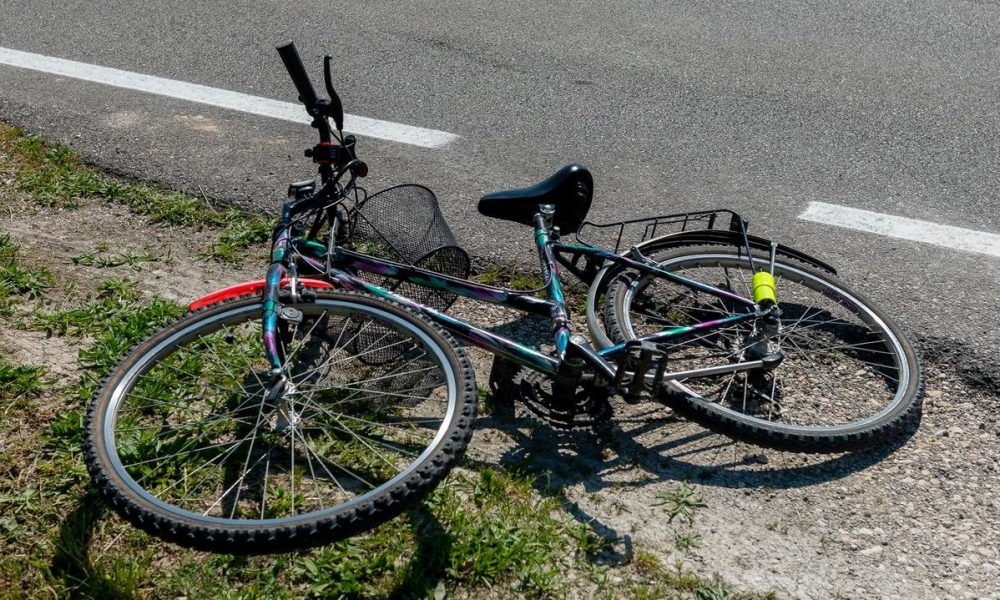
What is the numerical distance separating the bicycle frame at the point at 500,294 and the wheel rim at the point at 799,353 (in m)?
0.14

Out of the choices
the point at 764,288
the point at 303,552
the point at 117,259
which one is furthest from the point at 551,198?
the point at 117,259

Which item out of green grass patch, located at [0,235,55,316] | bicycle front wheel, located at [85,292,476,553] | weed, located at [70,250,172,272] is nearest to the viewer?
bicycle front wheel, located at [85,292,476,553]

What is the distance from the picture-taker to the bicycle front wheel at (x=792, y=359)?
10.6 feet

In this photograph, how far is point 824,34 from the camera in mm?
7141

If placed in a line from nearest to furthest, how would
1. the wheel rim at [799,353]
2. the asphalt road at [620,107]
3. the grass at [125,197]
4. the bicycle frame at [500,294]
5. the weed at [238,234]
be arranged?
the bicycle frame at [500,294]
the wheel rim at [799,353]
the weed at [238,234]
the grass at [125,197]
the asphalt road at [620,107]

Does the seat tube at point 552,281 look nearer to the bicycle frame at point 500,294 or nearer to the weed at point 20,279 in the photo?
the bicycle frame at point 500,294

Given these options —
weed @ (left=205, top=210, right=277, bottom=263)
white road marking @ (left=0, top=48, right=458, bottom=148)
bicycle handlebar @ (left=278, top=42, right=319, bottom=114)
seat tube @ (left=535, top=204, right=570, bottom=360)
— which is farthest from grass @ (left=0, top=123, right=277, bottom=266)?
seat tube @ (left=535, top=204, right=570, bottom=360)

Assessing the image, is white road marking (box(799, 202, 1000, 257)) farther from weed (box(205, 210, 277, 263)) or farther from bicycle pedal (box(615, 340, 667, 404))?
weed (box(205, 210, 277, 263))

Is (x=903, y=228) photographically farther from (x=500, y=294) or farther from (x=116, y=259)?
(x=116, y=259)

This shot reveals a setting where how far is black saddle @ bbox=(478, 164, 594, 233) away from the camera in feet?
12.0

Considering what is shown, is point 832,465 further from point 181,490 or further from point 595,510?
point 181,490

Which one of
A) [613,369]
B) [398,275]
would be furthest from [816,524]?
[398,275]

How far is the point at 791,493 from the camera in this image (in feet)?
10.7

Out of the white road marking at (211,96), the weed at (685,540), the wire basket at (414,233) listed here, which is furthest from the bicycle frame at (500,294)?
the white road marking at (211,96)
